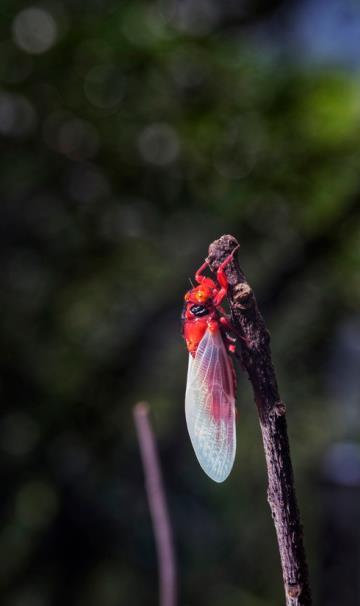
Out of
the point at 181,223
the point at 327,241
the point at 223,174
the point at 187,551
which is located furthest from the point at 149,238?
the point at 187,551

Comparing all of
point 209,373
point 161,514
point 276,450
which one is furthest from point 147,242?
point 276,450

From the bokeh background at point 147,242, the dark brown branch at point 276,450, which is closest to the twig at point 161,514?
the dark brown branch at point 276,450

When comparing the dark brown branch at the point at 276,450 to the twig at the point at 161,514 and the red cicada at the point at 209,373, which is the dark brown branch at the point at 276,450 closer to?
the twig at the point at 161,514

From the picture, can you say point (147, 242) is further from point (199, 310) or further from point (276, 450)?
point (276, 450)

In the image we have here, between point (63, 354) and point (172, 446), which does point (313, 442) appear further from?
point (63, 354)

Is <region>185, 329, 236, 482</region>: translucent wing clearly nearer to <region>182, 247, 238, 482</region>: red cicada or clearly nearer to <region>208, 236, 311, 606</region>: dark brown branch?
<region>182, 247, 238, 482</region>: red cicada
